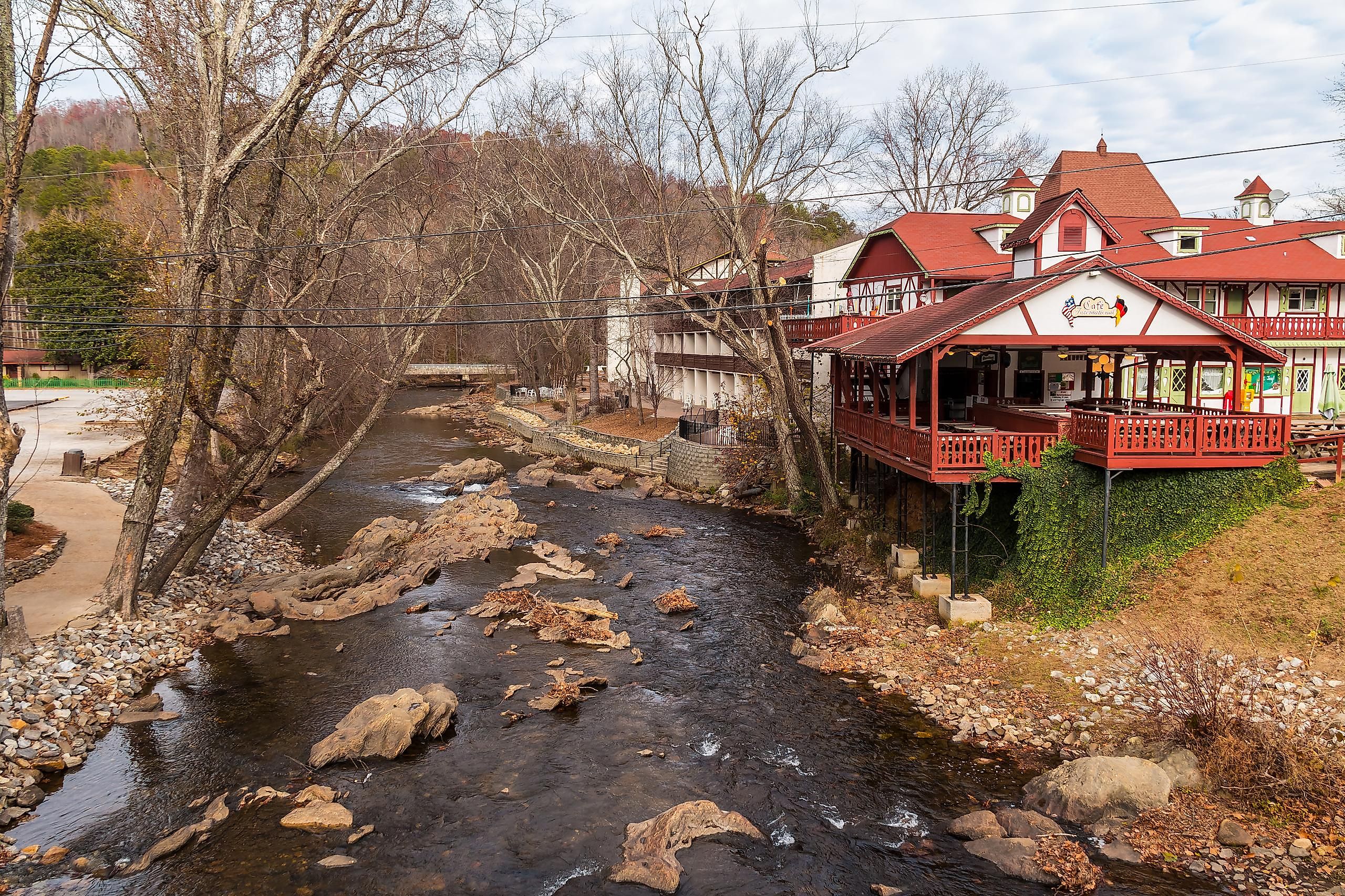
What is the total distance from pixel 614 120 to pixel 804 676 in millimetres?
21995

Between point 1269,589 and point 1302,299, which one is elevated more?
point 1302,299

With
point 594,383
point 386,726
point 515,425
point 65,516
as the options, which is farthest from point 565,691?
point 515,425

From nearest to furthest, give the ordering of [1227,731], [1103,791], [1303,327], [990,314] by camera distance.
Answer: [1103,791] < [1227,731] < [990,314] < [1303,327]

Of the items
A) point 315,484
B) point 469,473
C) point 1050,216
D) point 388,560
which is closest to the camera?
point 1050,216

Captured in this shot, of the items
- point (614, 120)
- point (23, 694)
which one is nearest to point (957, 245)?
point (614, 120)

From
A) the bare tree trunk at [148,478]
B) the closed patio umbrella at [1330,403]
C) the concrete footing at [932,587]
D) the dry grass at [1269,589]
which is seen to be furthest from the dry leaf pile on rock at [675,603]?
the closed patio umbrella at [1330,403]

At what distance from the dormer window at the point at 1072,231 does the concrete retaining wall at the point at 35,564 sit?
24.7 m

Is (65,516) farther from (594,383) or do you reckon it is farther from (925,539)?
(594,383)

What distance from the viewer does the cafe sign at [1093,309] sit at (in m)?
17.3

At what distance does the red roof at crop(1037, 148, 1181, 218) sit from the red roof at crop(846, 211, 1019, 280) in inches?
136

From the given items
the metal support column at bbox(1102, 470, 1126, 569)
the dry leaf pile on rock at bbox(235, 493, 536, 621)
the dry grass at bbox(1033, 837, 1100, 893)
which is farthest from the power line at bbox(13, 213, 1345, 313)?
the dry grass at bbox(1033, 837, 1100, 893)

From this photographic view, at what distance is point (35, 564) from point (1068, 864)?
20.9 m

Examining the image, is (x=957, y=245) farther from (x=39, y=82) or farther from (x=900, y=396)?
(x=39, y=82)

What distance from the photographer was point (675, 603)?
1969 centimetres
